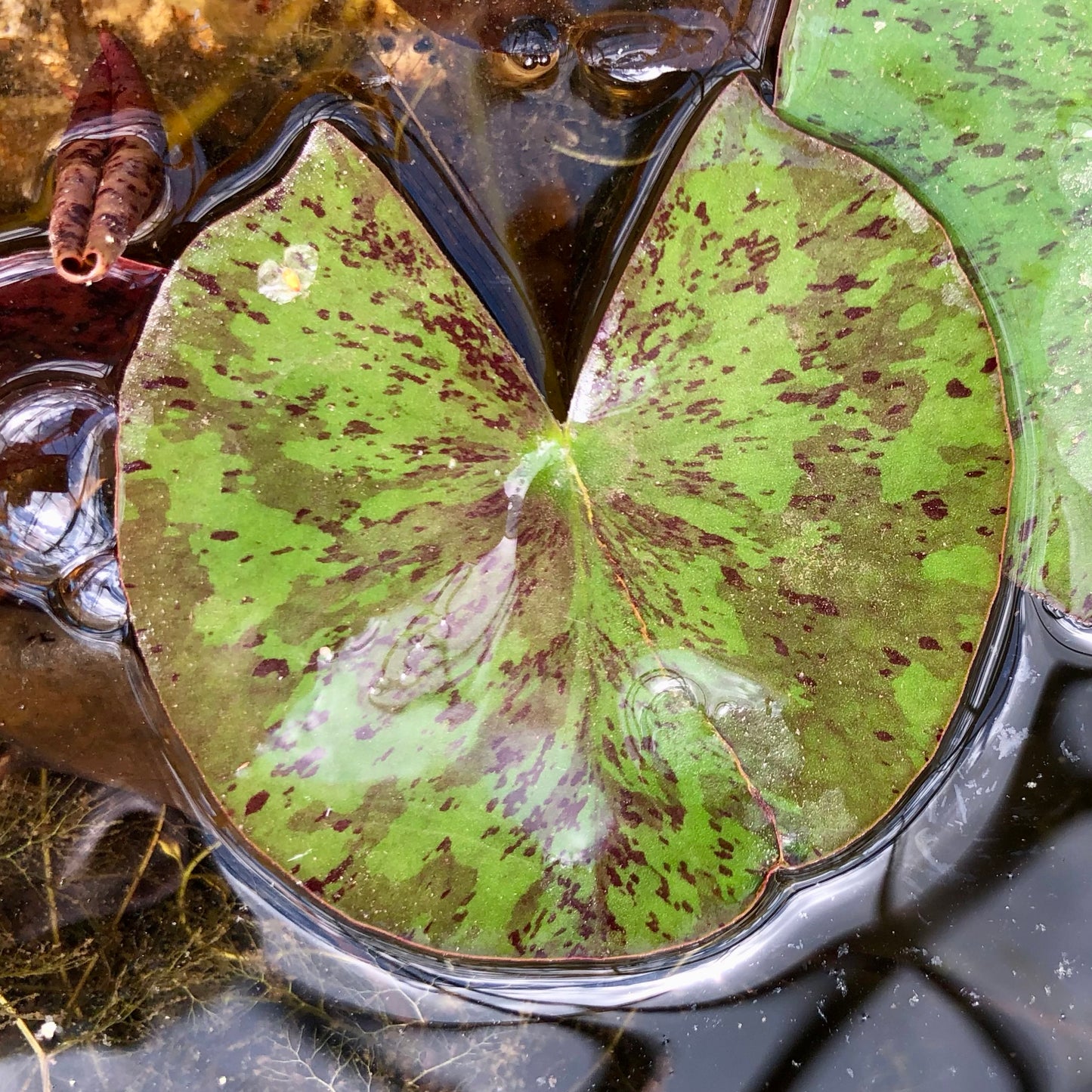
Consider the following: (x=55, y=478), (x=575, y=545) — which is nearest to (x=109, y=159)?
(x=55, y=478)

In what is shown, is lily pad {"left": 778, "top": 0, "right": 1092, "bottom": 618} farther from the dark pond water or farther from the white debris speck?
the white debris speck

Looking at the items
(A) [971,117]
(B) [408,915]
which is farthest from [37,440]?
(A) [971,117]

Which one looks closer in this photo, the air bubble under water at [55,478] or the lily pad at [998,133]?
the lily pad at [998,133]

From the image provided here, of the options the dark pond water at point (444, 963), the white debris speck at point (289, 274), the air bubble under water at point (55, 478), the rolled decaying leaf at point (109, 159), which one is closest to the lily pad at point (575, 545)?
the white debris speck at point (289, 274)

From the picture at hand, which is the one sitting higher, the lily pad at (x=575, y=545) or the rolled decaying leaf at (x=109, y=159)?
the rolled decaying leaf at (x=109, y=159)

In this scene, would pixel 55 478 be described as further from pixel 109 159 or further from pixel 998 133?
pixel 998 133

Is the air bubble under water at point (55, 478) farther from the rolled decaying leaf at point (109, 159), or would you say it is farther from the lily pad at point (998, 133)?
the lily pad at point (998, 133)

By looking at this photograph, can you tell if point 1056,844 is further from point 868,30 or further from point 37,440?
point 37,440
